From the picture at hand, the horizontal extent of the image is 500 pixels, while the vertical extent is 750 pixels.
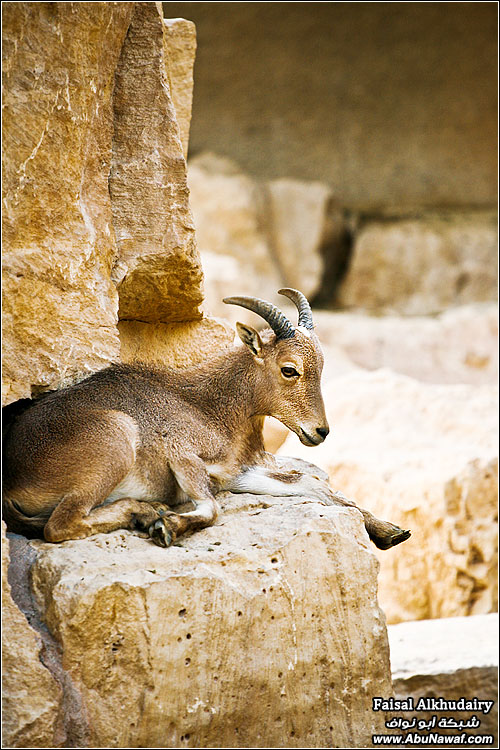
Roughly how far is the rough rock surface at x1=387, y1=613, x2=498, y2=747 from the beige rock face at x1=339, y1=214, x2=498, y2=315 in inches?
306

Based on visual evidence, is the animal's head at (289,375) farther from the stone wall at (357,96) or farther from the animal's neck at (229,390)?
the stone wall at (357,96)

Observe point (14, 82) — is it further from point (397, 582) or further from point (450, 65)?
point (450, 65)

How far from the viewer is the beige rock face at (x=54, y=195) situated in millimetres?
4168

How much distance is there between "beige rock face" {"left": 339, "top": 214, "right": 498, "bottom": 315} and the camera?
14.1 metres

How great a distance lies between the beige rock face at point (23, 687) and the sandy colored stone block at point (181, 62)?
345 cm

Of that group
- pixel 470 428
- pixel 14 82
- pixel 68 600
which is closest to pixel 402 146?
pixel 470 428

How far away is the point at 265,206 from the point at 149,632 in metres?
11.1

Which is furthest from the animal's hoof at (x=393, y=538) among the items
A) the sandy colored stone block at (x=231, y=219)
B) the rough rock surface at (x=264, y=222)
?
the rough rock surface at (x=264, y=222)

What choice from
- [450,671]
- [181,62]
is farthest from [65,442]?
[450,671]

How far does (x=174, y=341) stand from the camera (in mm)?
5656

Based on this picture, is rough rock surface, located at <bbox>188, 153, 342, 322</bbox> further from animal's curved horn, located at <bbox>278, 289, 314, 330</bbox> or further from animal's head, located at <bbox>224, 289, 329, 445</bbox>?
animal's head, located at <bbox>224, 289, 329, 445</bbox>

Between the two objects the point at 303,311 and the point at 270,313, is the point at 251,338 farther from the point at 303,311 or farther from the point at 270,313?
the point at 303,311

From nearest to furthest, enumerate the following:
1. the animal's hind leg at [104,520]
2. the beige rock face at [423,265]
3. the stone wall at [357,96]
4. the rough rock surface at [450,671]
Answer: the animal's hind leg at [104,520]
the rough rock surface at [450,671]
the stone wall at [357,96]
the beige rock face at [423,265]

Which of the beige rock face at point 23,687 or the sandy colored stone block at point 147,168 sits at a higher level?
the sandy colored stone block at point 147,168
